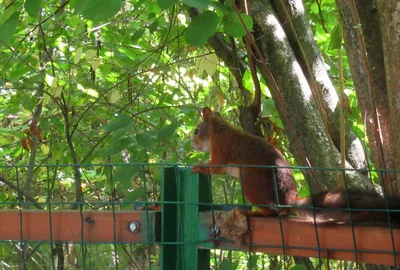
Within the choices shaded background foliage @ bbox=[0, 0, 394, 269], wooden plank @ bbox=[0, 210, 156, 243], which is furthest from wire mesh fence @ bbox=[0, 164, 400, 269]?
shaded background foliage @ bbox=[0, 0, 394, 269]

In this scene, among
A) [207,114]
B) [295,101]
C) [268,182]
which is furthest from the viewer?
[207,114]

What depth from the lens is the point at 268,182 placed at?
256 centimetres

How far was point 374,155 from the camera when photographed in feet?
7.27

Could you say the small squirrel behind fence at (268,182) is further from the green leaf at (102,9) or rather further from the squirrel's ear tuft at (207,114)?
the green leaf at (102,9)

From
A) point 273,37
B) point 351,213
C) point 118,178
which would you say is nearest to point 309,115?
point 273,37

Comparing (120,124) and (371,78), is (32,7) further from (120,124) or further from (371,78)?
(371,78)

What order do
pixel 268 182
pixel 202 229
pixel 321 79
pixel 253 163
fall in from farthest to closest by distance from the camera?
pixel 321 79
pixel 253 163
pixel 268 182
pixel 202 229

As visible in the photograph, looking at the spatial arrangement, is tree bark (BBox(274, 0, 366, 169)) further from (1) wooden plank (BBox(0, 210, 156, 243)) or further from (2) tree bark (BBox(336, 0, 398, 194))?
(1) wooden plank (BBox(0, 210, 156, 243))

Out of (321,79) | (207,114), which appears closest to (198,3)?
(321,79)

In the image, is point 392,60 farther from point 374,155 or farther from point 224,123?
point 224,123

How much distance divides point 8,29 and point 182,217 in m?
1.00

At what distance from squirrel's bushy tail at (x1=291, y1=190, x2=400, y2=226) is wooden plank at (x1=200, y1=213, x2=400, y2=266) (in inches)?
1.3

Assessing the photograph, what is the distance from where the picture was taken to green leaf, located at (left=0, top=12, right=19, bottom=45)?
2242 millimetres

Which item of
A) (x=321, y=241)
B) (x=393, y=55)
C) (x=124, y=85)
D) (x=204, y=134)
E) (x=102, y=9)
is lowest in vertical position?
(x=321, y=241)
